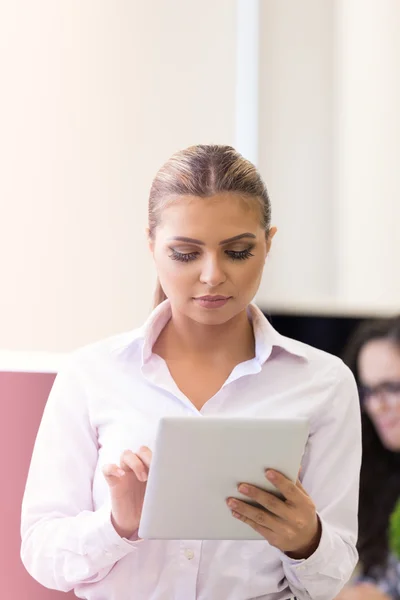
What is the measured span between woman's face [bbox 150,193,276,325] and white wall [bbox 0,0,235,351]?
1.55 feet

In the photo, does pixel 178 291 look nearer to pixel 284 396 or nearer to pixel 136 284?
pixel 284 396

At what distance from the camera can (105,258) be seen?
1.80 m

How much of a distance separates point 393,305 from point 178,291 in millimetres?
606

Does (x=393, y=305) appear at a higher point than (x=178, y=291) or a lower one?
lower

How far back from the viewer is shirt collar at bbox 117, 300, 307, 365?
1418 millimetres

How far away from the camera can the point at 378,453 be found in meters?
1.66

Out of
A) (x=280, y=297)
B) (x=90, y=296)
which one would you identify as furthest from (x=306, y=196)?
(x=90, y=296)

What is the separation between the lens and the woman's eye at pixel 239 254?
1.33 meters

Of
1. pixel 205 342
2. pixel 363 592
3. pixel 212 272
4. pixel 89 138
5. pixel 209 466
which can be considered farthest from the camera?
pixel 89 138

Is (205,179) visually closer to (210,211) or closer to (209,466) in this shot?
(210,211)

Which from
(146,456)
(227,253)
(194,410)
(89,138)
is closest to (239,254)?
(227,253)

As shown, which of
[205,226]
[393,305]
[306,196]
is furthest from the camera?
[306,196]

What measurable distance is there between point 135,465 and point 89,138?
926 millimetres

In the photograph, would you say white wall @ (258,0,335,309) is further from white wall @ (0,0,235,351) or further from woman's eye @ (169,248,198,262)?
woman's eye @ (169,248,198,262)
